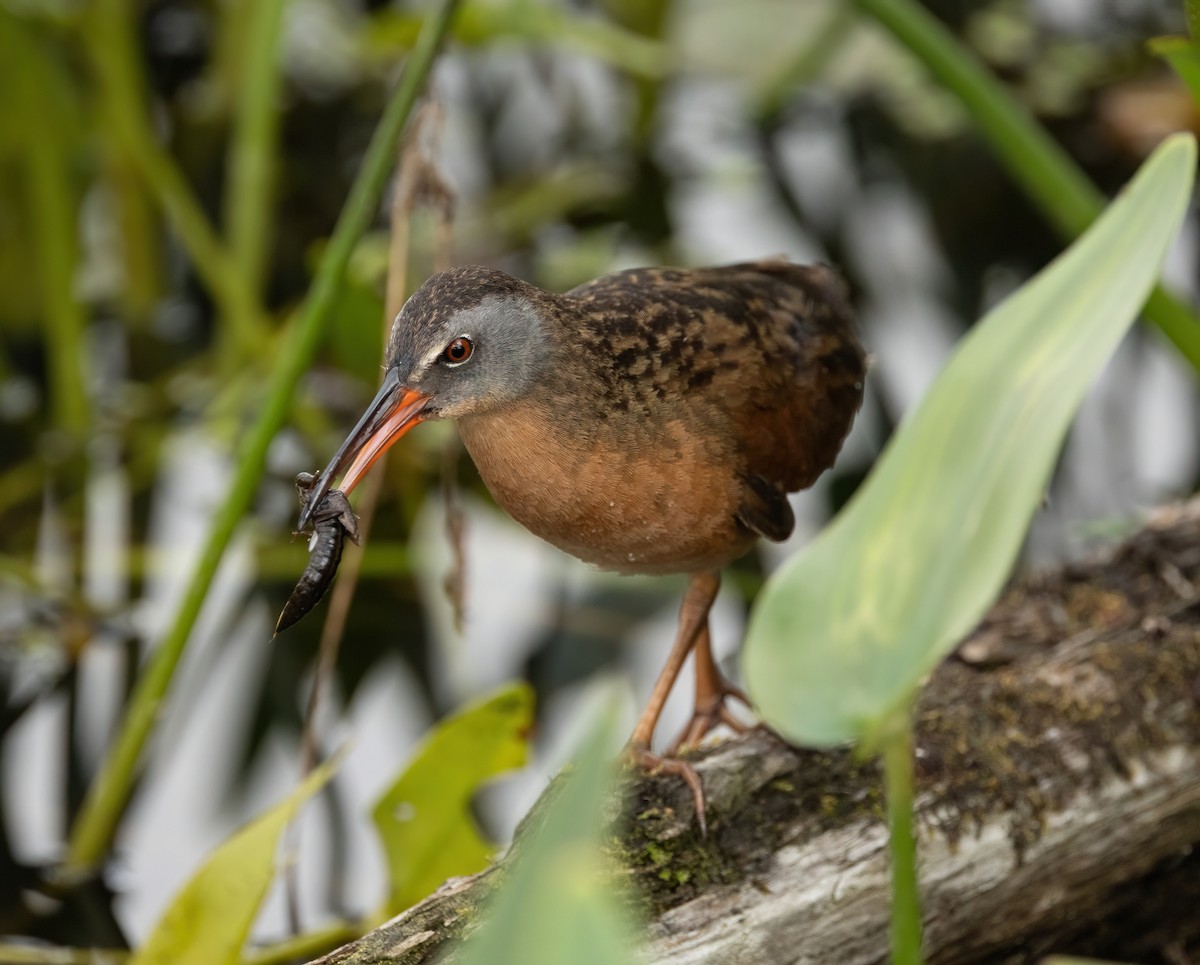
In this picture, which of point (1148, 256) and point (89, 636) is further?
point (89, 636)

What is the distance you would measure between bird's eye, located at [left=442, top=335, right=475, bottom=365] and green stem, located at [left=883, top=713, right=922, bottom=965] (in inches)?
36.5

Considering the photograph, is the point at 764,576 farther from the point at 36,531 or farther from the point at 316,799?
the point at 36,531

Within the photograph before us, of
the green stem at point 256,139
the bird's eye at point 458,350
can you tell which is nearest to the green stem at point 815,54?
the green stem at point 256,139

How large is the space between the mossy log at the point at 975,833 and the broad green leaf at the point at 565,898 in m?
0.80

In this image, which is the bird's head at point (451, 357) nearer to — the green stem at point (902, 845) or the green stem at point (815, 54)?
the green stem at point (902, 845)

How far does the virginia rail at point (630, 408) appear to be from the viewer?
2.02 m

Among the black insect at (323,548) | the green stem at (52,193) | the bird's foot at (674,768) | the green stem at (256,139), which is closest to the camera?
the black insect at (323,548)

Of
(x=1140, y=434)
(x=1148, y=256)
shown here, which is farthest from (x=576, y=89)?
(x=1148, y=256)

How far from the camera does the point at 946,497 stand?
3.95 feet

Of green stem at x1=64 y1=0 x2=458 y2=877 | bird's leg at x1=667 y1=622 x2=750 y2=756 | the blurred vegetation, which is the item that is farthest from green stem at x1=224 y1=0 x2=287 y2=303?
bird's leg at x1=667 y1=622 x2=750 y2=756

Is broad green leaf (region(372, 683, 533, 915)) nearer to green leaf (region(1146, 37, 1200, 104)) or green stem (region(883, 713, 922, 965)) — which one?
green stem (region(883, 713, 922, 965))

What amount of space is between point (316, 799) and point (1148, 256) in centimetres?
251

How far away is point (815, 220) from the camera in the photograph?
507 centimetres

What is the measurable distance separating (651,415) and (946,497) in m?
1.01
